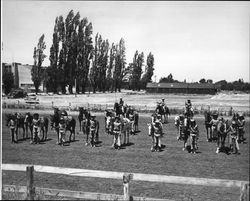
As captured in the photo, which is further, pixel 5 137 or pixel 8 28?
pixel 5 137

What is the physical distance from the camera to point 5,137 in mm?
17828

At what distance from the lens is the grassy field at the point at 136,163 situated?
877 cm

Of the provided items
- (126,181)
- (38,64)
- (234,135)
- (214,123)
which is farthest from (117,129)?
(38,64)

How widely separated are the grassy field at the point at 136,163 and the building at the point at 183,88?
240 feet

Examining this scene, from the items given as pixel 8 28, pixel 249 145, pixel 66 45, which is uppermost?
pixel 66 45

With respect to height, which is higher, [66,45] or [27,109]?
[66,45]

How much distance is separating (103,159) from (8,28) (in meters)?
6.43

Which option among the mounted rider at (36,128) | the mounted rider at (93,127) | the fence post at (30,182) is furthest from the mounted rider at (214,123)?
the fence post at (30,182)

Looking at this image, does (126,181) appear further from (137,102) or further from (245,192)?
(137,102)

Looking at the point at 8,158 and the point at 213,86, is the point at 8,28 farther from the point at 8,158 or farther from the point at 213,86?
the point at 213,86

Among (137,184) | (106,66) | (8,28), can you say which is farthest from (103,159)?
(106,66)

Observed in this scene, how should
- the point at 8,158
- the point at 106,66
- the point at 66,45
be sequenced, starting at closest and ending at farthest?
the point at 8,158, the point at 66,45, the point at 106,66

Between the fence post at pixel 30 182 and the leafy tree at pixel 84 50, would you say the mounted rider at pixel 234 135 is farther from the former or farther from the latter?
the leafy tree at pixel 84 50

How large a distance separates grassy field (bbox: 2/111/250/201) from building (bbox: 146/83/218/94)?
73.2 metres
